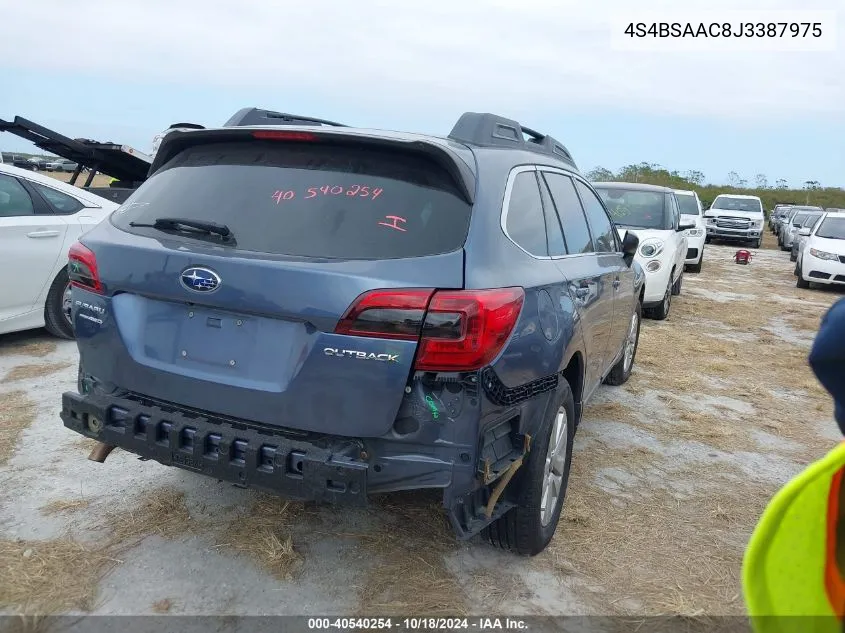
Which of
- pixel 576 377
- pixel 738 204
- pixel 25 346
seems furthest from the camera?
pixel 738 204

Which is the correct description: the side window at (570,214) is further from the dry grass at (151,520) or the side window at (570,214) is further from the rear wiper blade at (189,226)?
the dry grass at (151,520)

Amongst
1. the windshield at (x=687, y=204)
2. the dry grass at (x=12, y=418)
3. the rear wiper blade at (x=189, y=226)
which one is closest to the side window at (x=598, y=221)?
the rear wiper blade at (x=189, y=226)

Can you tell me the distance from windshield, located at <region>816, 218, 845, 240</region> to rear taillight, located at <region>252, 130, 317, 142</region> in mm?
14128

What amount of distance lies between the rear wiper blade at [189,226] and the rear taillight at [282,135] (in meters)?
0.43

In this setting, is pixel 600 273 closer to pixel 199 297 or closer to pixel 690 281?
pixel 199 297

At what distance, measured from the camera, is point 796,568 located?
117 centimetres

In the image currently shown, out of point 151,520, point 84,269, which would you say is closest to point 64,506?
point 151,520

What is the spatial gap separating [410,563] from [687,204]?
14.5m

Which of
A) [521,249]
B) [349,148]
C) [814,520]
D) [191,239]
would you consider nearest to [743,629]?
[521,249]

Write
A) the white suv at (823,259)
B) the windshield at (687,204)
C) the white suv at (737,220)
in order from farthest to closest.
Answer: the white suv at (737,220)
the windshield at (687,204)
the white suv at (823,259)

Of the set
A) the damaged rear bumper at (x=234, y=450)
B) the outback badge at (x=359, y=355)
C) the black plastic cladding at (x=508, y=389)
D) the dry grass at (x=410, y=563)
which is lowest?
the dry grass at (x=410, y=563)

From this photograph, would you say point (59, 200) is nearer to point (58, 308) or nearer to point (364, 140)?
point (58, 308)

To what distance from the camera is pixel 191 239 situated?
2.72m

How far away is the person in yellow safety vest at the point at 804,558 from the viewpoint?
1142 millimetres
